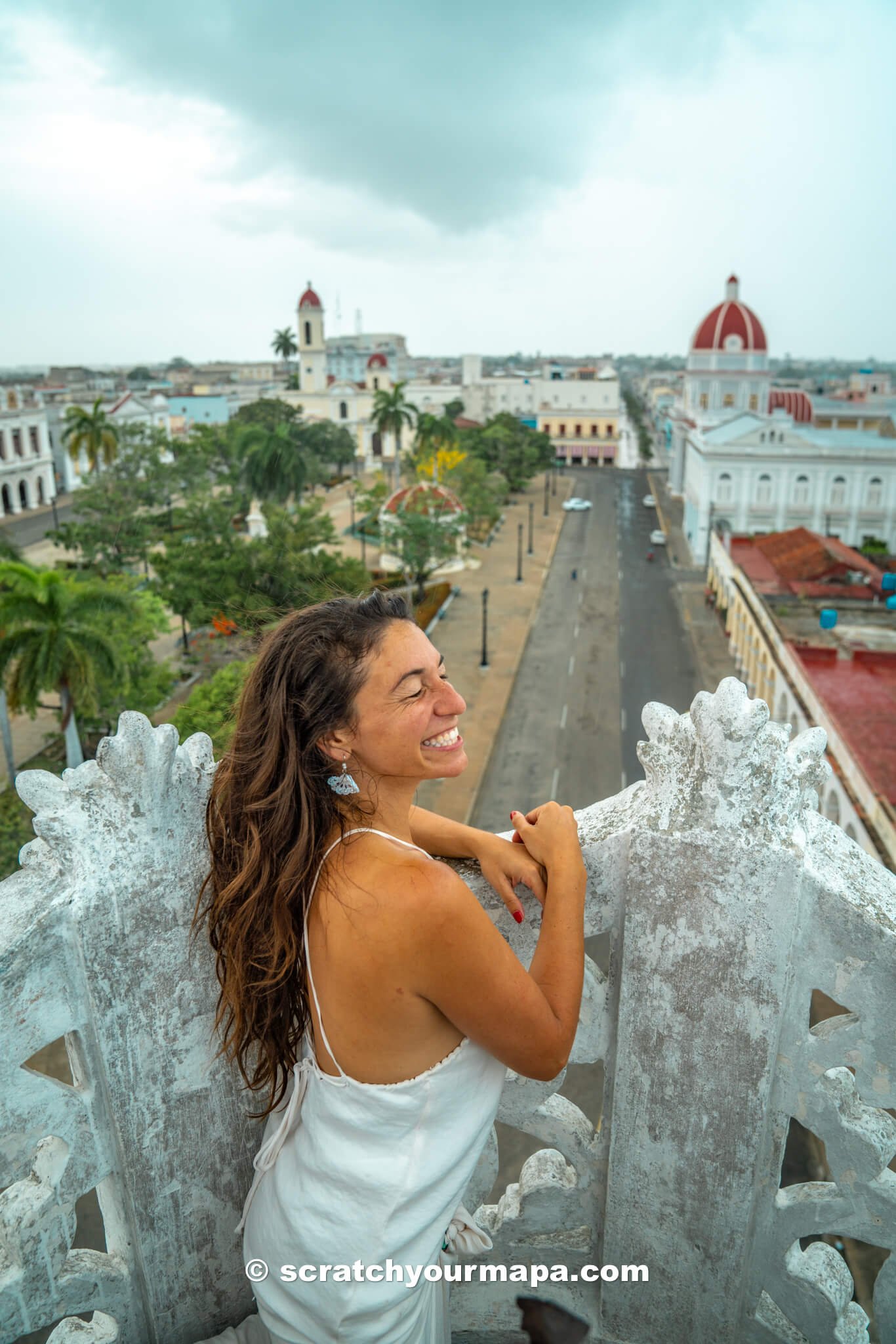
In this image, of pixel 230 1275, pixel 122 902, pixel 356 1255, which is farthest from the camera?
pixel 230 1275

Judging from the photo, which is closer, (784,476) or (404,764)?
(404,764)

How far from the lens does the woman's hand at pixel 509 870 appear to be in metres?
2.64

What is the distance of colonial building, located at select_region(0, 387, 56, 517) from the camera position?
2223 inches

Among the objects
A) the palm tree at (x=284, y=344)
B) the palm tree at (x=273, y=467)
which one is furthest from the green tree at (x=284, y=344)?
the palm tree at (x=273, y=467)

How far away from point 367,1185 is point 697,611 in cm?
3906

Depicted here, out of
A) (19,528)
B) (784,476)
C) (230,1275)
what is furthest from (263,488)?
(230,1275)

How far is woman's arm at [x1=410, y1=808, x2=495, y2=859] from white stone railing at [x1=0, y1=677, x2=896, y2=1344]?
0.47ft

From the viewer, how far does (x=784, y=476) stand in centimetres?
4609

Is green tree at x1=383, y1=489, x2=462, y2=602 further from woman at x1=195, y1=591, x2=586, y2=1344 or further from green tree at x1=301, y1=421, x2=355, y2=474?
woman at x1=195, y1=591, x2=586, y2=1344

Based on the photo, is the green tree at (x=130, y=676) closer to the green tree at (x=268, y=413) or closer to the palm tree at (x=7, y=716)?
the palm tree at (x=7, y=716)

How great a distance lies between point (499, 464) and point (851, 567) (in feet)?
123

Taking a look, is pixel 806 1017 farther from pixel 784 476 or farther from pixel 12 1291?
pixel 784 476

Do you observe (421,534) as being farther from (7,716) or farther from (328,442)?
(328,442)

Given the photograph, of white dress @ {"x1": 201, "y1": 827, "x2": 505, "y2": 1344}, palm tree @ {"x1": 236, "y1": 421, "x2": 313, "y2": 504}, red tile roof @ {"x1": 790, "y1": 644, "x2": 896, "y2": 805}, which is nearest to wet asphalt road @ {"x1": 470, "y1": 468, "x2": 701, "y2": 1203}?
red tile roof @ {"x1": 790, "y1": 644, "x2": 896, "y2": 805}
